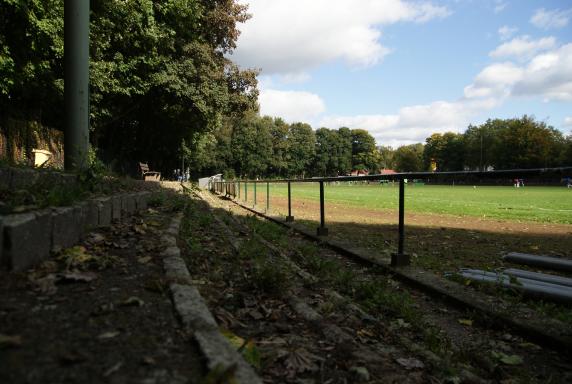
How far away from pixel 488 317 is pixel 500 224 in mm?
8610

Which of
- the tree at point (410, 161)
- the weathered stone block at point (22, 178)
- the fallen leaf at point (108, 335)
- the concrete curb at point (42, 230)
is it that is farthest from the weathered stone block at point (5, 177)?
the tree at point (410, 161)

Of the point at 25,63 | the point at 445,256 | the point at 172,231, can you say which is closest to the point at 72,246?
the point at 172,231

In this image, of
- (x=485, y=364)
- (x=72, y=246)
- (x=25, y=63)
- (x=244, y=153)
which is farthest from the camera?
(x=244, y=153)

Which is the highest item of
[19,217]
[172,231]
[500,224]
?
[19,217]

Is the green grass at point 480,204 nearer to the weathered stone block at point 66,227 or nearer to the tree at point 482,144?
the weathered stone block at point 66,227

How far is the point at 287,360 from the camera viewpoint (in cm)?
227

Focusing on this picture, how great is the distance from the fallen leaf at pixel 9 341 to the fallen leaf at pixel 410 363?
1.91 metres

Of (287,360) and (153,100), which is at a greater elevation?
(153,100)

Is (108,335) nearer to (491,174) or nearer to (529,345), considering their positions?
(529,345)

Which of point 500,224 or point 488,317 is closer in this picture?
point 488,317

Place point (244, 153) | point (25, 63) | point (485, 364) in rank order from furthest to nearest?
point (244, 153) < point (25, 63) < point (485, 364)

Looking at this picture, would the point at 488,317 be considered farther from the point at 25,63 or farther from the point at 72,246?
the point at 25,63

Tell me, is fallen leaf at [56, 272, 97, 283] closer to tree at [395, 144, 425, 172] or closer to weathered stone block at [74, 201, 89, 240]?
weathered stone block at [74, 201, 89, 240]

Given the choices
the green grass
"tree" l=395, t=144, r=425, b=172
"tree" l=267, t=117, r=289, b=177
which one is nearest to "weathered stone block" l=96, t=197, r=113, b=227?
the green grass
